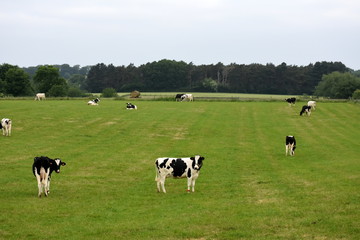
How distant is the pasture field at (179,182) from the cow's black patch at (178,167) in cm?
84

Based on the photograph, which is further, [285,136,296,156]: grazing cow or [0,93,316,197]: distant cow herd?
[285,136,296,156]: grazing cow

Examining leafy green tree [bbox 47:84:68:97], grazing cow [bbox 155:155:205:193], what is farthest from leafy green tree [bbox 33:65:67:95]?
grazing cow [bbox 155:155:205:193]

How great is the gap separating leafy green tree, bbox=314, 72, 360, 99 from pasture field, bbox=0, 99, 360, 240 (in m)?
77.4

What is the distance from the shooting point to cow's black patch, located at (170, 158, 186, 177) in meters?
22.0

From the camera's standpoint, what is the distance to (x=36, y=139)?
136ft

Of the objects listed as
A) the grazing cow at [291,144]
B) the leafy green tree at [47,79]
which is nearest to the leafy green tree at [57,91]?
the leafy green tree at [47,79]

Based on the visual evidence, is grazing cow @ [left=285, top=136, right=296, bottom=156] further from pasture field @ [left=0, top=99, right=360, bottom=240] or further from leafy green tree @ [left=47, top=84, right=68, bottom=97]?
leafy green tree @ [left=47, top=84, right=68, bottom=97]

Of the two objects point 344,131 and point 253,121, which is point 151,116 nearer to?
point 253,121

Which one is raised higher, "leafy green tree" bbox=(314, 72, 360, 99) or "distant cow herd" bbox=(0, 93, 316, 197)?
"leafy green tree" bbox=(314, 72, 360, 99)

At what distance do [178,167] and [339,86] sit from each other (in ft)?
384

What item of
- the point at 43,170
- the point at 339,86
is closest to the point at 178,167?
the point at 43,170

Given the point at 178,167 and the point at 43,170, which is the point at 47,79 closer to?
the point at 178,167

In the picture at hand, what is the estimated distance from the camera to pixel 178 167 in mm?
21969

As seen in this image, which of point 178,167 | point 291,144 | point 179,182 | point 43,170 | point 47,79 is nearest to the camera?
point 43,170
